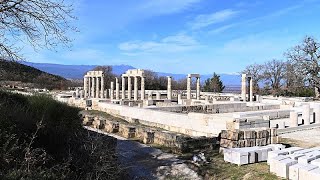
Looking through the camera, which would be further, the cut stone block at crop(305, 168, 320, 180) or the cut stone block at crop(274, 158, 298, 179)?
the cut stone block at crop(274, 158, 298, 179)

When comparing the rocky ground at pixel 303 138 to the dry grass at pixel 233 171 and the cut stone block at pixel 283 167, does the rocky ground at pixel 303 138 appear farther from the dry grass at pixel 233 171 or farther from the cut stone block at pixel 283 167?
the cut stone block at pixel 283 167

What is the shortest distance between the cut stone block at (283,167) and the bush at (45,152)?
14.5 feet

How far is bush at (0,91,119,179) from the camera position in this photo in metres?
6.19

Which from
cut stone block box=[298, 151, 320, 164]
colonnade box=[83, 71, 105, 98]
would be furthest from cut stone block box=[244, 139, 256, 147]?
colonnade box=[83, 71, 105, 98]

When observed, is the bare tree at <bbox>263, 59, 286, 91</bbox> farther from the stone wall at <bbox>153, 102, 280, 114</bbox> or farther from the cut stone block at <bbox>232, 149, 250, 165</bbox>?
the cut stone block at <bbox>232, 149, 250, 165</bbox>

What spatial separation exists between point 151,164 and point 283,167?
167 inches

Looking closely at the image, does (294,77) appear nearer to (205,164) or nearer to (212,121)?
(212,121)

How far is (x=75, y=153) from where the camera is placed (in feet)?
27.8

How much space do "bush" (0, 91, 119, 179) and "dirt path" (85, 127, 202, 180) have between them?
3.77ft

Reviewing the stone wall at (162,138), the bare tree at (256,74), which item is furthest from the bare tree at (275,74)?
the stone wall at (162,138)

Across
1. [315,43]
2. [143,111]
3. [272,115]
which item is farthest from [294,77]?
[143,111]

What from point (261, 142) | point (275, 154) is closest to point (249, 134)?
point (261, 142)

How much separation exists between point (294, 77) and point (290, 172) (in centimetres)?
3985

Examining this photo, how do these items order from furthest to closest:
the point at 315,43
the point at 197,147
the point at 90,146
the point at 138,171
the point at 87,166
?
1. the point at 315,43
2. the point at 197,147
3. the point at 138,171
4. the point at 90,146
5. the point at 87,166
